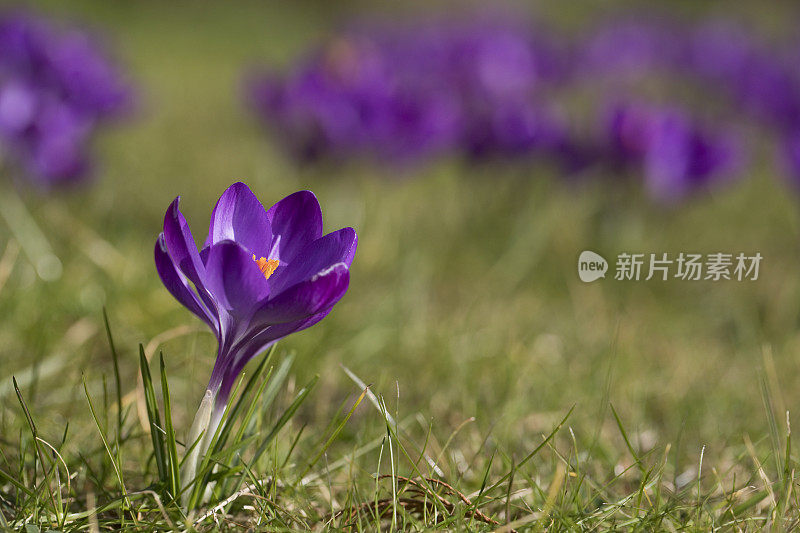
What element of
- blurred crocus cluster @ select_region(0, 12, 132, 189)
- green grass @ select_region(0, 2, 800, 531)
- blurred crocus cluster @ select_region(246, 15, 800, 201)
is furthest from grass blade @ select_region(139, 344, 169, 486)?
blurred crocus cluster @ select_region(246, 15, 800, 201)

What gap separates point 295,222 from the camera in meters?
1.11

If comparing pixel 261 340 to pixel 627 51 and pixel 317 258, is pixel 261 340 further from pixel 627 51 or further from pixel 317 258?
pixel 627 51

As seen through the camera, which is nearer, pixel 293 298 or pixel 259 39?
pixel 293 298

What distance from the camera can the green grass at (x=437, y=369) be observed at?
124 cm

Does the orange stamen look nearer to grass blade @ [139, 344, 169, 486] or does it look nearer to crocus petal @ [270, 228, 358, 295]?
crocus petal @ [270, 228, 358, 295]

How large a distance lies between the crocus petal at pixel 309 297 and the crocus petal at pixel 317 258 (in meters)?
0.04

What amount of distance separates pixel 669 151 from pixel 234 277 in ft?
7.78

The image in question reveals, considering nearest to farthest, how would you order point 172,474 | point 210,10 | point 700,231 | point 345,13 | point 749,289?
1. point 172,474
2. point 749,289
3. point 700,231
4. point 210,10
5. point 345,13

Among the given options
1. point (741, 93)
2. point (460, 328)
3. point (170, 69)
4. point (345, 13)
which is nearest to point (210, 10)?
point (345, 13)

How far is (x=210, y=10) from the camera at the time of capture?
44.6 ft

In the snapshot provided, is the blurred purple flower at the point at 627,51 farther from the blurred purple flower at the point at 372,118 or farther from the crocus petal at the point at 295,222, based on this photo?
the crocus petal at the point at 295,222

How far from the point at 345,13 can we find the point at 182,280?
1439 centimetres

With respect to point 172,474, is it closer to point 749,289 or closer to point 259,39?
point 749,289

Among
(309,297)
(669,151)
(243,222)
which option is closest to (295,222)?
(243,222)
